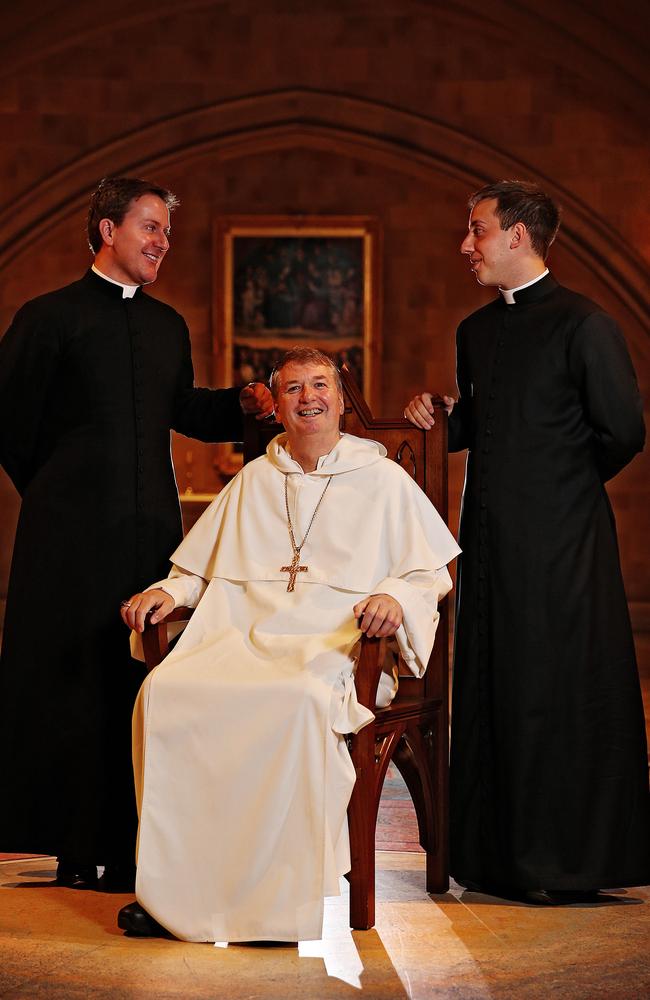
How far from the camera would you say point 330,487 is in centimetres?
375

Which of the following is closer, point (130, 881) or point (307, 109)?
point (130, 881)

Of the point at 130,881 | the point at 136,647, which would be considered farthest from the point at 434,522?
the point at 130,881

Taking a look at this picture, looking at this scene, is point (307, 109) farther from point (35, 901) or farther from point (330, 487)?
point (35, 901)

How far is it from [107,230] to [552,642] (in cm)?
189

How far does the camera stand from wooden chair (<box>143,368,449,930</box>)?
3.28m

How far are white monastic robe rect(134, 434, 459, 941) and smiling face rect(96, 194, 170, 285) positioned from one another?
1058 mm

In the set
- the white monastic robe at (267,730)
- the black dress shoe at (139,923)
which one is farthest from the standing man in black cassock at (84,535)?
the black dress shoe at (139,923)

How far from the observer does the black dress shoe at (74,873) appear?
152 inches

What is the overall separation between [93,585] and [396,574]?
98cm

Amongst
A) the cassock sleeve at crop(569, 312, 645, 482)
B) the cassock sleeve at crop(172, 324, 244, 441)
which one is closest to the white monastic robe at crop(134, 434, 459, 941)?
the cassock sleeve at crop(569, 312, 645, 482)

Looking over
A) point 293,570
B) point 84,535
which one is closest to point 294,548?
point 293,570

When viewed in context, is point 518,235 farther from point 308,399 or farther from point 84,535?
point 84,535

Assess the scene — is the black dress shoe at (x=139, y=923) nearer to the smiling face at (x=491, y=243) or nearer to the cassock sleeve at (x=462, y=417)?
the cassock sleeve at (x=462, y=417)

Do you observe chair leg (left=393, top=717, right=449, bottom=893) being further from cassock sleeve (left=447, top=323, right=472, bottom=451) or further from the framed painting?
the framed painting
